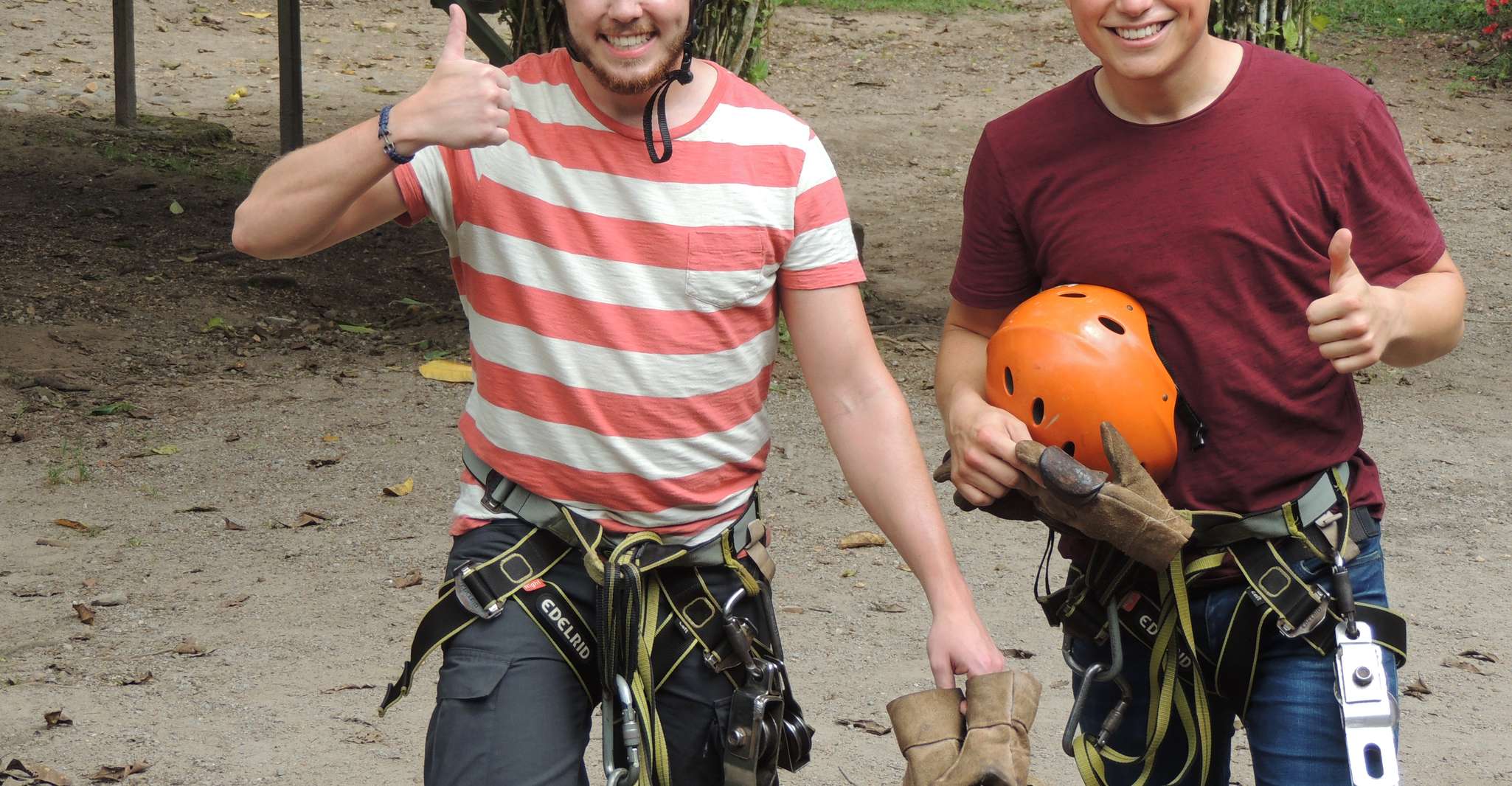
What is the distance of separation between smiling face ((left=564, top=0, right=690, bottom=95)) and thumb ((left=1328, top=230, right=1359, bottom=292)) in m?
1.16

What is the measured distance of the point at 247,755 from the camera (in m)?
4.44

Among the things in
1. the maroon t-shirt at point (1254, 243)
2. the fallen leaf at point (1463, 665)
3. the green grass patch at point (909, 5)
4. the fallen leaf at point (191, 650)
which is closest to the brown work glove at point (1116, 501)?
the maroon t-shirt at point (1254, 243)

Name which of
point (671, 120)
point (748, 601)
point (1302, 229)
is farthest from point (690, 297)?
point (1302, 229)

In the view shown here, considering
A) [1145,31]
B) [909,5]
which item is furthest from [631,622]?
[909,5]

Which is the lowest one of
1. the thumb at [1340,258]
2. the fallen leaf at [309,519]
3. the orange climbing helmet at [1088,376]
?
the fallen leaf at [309,519]

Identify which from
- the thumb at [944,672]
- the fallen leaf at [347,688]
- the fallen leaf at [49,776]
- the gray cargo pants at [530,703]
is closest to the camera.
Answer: the gray cargo pants at [530,703]

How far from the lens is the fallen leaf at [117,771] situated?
4.25m

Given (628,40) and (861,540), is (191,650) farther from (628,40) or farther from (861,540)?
(628,40)

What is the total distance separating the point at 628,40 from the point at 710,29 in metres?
4.77

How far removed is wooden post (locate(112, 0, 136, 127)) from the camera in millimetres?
11969

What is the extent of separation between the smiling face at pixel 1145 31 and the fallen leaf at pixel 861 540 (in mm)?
3680

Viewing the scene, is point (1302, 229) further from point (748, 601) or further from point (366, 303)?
point (366, 303)

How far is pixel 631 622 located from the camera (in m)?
2.78

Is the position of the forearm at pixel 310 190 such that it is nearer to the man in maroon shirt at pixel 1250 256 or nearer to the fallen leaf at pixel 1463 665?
the man in maroon shirt at pixel 1250 256
